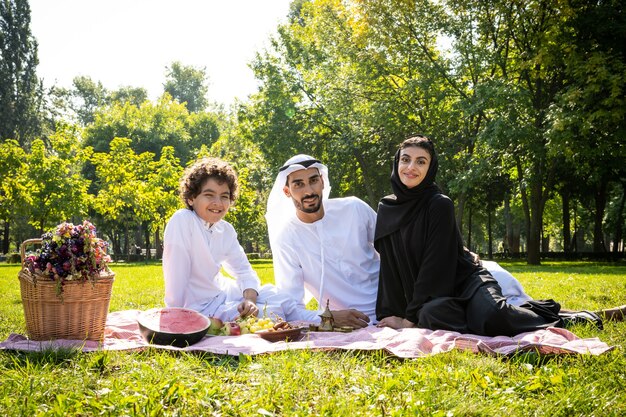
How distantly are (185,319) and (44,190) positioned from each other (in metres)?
22.1

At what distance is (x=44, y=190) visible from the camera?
934 inches

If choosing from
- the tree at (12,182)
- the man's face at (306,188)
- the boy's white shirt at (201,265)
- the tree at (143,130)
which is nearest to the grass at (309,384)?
the boy's white shirt at (201,265)

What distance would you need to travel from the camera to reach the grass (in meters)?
2.84

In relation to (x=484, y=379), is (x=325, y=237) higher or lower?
higher

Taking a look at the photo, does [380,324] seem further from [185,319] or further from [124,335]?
[124,335]

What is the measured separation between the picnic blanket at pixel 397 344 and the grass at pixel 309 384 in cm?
8

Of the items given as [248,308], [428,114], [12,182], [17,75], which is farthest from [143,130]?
[248,308]

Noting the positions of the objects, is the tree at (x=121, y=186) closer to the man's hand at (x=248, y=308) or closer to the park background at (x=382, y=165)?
the park background at (x=382, y=165)

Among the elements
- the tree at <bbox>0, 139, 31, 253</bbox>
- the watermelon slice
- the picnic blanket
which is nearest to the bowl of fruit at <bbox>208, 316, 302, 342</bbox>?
the picnic blanket

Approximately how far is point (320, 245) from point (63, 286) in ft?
9.76

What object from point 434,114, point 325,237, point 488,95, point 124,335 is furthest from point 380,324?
point 434,114

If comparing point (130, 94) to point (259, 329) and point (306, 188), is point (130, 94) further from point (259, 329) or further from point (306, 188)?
point (259, 329)

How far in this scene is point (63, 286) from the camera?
4.34 metres

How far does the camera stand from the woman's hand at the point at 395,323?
205 inches
